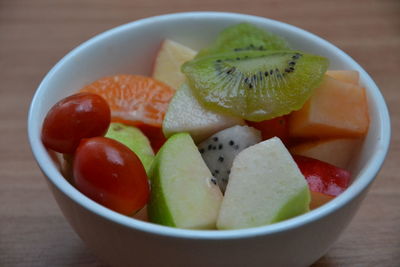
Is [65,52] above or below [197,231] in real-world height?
below

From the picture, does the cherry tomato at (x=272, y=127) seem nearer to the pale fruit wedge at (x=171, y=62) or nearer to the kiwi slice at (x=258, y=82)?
the kiwi slice at (x=258, y=82)

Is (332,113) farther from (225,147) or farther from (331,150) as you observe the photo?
(225,147)

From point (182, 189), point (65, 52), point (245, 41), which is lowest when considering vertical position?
point (65, 52)

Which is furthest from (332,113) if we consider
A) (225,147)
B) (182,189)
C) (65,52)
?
(65,52)

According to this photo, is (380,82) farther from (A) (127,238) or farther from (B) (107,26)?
(A) (127,238)

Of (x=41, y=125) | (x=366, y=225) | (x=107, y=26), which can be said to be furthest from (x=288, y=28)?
(x=107, y=26)

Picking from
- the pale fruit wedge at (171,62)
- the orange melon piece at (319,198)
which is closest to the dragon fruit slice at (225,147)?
the orange melon piece at (319,198)
